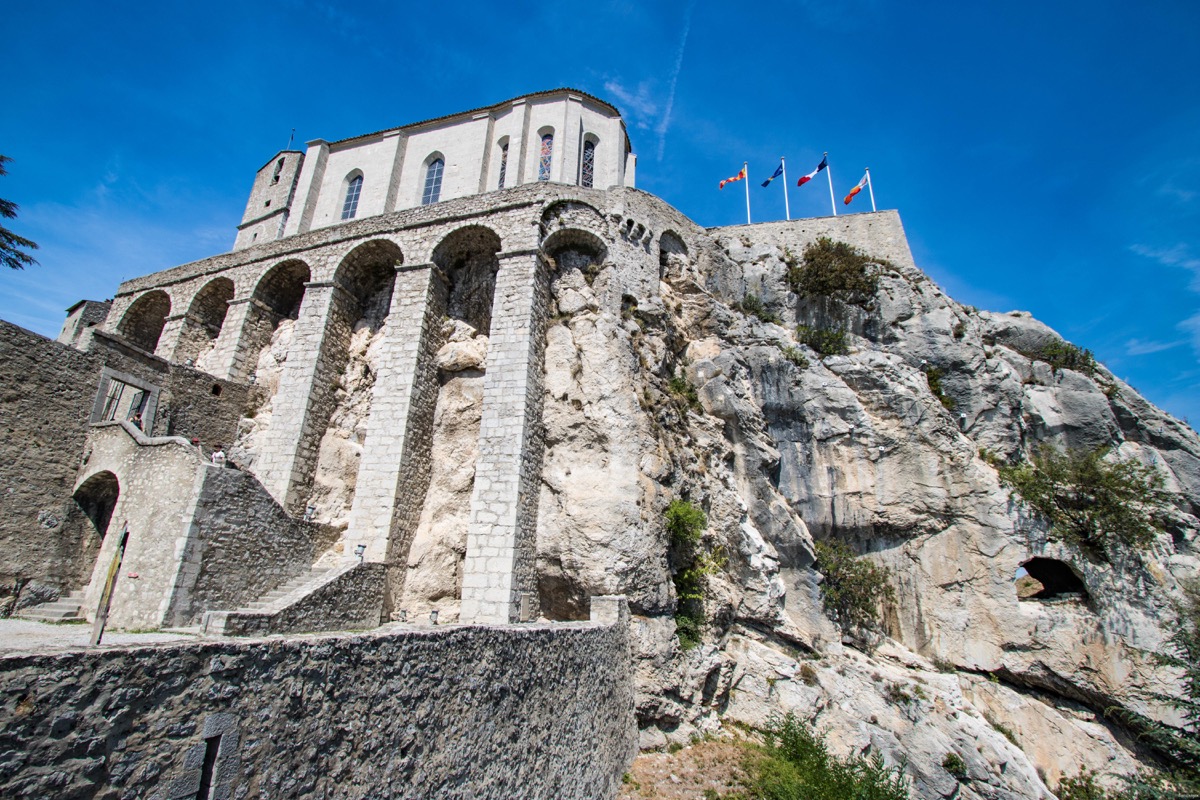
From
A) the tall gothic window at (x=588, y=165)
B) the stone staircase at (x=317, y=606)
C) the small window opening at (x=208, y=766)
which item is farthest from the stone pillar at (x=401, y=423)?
the small window opening at (x=208, y=766)

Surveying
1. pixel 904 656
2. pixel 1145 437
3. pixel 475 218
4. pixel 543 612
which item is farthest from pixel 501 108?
pixel 1145 437

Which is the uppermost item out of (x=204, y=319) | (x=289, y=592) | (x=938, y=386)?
(x=204, y=319)

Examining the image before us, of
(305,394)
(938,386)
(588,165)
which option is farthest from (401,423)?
(938,386)

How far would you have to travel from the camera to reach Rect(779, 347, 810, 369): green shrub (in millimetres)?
17625

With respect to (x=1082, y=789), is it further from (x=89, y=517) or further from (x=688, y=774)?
(x=89, y=517)

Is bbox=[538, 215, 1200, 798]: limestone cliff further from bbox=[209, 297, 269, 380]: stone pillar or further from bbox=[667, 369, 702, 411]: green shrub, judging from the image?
bbox=[209, 297, 269, 380]: stone pillar

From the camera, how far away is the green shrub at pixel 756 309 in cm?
1939

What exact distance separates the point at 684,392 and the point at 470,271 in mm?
7127

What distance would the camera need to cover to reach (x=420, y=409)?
47.7ft

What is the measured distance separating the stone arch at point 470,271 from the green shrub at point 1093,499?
15.1m

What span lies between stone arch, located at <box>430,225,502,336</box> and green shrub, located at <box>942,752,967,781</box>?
1481cm

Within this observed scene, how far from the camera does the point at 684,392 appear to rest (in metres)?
16.5

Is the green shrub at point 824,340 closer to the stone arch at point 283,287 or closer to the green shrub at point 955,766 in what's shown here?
the green shrub at point 955,766

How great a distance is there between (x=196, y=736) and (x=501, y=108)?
80.5 feet
